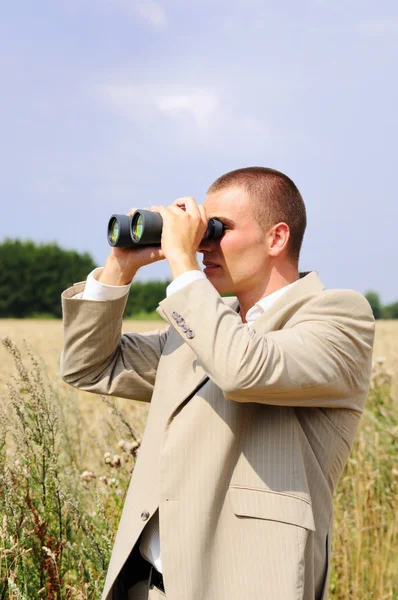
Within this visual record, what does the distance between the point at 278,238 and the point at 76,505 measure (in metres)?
1.20

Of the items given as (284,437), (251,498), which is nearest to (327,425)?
(284,437)

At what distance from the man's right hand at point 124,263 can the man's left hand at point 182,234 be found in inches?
10.7

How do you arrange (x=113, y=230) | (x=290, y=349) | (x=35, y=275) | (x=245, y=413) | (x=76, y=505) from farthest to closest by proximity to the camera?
(x=35, y=275), (x=76, y=505), (x=113, y=230), (x=245, y=413), (x=290, y=349)

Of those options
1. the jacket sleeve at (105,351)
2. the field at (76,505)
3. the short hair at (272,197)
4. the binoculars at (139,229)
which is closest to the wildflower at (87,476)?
the field at (76,505)

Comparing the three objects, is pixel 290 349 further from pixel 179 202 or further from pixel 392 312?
pixel 392 312

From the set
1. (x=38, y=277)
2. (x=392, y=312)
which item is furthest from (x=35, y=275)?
(x=392, y=312)

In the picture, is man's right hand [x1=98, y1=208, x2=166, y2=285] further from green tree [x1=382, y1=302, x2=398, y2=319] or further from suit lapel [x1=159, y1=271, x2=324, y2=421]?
green tree [x1=382, y1=302, x2=398, y2=319]

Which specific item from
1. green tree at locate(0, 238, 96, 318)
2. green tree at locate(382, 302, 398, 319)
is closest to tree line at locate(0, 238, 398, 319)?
green tree at locate(0, 238, 96, 318)

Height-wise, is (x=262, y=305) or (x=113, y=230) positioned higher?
(x=113, y=230)

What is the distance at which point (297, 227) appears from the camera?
1.95m

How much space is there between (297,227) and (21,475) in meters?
1.43

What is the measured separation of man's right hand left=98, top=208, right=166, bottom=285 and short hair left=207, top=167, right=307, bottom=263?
0.27m

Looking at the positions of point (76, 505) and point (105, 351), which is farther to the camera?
point (76, 505)

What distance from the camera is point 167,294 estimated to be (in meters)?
1.64
